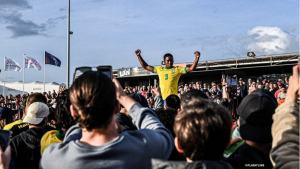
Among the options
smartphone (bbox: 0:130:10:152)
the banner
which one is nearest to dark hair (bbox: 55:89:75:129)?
smartphone (bbox: 0:130:10:152)

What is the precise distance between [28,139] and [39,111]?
1.19 ft

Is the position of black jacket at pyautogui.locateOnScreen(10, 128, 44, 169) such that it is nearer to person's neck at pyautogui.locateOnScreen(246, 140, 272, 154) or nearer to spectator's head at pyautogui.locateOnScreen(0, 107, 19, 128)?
spectator's head at pyautogui.locateOnScreen(0, 107, 19, 128)

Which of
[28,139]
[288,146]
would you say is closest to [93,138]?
[288,146]

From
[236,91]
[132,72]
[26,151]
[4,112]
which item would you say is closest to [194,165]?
[26,151]

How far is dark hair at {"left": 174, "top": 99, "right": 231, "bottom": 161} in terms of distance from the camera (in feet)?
5.72

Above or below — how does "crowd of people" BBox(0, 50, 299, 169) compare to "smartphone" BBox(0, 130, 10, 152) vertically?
above

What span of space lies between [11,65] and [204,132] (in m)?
38.7

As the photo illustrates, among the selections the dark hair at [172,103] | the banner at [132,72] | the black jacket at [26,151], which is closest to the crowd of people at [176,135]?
the black jacket at [26,151]

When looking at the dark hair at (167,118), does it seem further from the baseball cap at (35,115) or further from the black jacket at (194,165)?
the black jacket at (194,165)

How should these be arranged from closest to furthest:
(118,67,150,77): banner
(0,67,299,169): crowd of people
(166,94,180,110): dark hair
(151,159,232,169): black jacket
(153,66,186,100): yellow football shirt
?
(151,159,232,169): black jacket, (0,67,299,169): crowd of people, (166,94,180,110): dark hair, (153,66,186,100): yellow football shirt, (118,67,150,77): banner

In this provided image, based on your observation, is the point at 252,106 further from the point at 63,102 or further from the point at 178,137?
the point at 63,102

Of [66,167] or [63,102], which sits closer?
[66,167]

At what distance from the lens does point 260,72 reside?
111 feet

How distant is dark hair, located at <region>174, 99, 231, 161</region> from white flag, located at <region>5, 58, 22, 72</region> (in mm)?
38247
